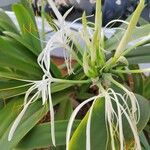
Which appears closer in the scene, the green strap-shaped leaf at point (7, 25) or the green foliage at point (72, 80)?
the green foliage at point (72, 80)

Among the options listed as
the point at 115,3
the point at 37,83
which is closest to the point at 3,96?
the point at 37,83

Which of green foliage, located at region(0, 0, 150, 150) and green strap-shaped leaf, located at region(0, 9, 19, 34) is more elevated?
green strap-shaped leaf, located at region(0, 9, 19, 34)

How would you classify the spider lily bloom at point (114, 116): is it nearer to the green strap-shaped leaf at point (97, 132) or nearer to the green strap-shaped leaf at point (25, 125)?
the green strap-shaped leaf at point (97, 132)

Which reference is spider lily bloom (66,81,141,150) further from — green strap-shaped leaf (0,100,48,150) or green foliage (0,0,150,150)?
green strap-shaped leaf (0,100,48,150)

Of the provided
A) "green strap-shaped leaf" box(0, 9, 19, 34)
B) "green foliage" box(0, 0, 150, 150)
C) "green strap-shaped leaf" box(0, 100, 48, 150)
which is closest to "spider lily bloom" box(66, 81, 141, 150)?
"green foliage" box(0, 0, 150, 150)

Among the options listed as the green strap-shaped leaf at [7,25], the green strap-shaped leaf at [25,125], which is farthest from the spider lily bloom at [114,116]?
the green strap-shaped leaf at [7,25]

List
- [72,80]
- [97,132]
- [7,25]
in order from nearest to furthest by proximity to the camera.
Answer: [97,132] → [72,80] → [7,25]

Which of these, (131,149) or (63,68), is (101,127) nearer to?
(131,149)

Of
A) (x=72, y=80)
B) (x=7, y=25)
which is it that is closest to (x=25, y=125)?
(x=72, y=80)

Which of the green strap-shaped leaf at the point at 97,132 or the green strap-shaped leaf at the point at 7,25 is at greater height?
the green strap-shaped leaf at the point at 7,25

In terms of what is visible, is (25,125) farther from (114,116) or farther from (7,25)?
(7,25)

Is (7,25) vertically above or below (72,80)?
above

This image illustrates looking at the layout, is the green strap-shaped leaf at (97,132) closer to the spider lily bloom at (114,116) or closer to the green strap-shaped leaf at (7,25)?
the spider lily bloom at (114,116)
